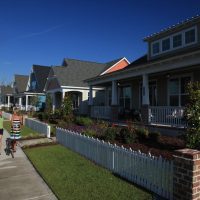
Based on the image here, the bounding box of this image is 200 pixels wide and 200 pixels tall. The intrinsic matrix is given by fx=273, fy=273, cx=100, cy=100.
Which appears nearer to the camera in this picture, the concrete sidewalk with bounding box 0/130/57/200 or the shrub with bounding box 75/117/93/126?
the concrete sidewalk with bounding box 0/130/57/200

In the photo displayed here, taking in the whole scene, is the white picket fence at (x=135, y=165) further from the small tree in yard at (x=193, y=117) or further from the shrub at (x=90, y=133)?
the shrub at (x=90, y=133)

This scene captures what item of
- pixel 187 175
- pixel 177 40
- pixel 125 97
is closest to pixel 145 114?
pixel 177 40

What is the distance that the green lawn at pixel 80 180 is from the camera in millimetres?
6266

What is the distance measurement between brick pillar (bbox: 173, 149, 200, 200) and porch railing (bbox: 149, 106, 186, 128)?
7.42 metres

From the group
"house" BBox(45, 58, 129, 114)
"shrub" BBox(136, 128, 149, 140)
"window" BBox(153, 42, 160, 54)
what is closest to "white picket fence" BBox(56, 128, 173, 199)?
"shrub" BBox(136, 128, 149, 140)

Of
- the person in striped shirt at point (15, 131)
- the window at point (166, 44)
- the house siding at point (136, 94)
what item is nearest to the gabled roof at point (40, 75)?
the house siding at point (136, 94)

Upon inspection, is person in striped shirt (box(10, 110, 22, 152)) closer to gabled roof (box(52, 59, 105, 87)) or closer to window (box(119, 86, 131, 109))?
window (box(119, 86, 131, 109))

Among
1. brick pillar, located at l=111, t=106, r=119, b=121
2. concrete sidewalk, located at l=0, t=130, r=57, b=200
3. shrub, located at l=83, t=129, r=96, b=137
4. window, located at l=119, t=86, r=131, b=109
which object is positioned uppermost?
window, located at l=119, t=86, r=131, b=109

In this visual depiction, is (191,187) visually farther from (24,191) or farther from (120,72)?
(120,72)

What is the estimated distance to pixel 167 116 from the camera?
1393 cm

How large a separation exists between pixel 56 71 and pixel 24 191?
80.8ft

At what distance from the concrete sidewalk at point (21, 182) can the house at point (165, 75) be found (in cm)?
738

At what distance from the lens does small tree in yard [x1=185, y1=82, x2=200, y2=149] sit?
7.29m

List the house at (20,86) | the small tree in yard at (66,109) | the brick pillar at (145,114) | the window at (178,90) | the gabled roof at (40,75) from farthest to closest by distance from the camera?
the house at (20,86) < the gabled roof at (40,75) < the small tree in yard at (66,109) < the window at (178,90) < the brick pillar at (145,114)
